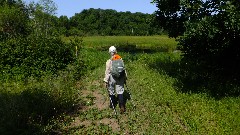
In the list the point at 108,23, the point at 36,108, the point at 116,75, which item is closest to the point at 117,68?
the point at 116,75

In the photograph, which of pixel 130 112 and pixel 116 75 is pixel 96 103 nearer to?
pixel 130 112

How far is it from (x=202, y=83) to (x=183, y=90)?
1.52 metres

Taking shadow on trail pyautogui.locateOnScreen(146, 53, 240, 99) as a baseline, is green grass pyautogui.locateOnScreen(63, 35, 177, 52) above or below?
below

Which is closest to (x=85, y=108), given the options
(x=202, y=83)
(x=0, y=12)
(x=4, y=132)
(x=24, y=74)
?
(x=4, y=132)

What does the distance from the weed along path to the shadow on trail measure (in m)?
0.51

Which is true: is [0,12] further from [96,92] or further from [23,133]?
[23,133]

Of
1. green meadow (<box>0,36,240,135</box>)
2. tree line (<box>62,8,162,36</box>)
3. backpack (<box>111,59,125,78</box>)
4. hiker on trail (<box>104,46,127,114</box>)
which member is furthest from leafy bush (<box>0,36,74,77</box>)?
tree line (<box>62,8,162,36</box>)

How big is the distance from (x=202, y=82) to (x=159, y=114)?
4363mm

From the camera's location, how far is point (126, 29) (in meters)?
103

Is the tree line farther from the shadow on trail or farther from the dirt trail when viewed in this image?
the dirt trail

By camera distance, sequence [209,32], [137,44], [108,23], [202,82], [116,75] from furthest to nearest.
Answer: [108,23] < [137,44] < [202,82] < [209,32] < [116,75]

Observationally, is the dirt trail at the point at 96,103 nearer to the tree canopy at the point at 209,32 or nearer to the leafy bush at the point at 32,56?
the tree canopy at the point at 209,32

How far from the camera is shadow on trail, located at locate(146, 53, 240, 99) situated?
12719 millimetres

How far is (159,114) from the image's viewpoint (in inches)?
417
